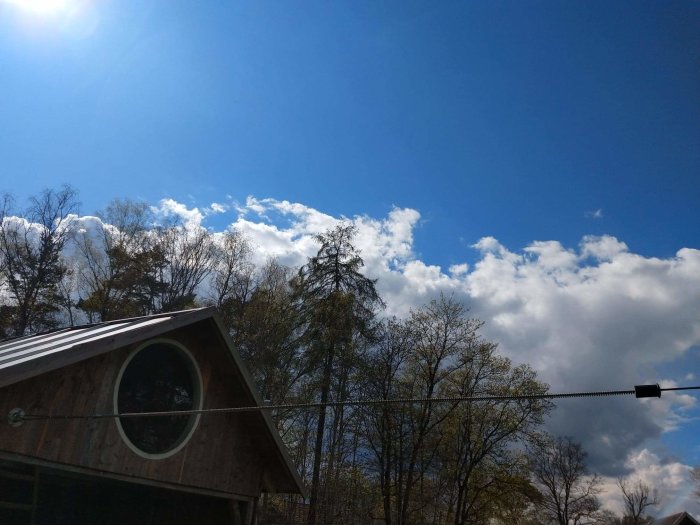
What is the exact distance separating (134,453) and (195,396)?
54.2 inches

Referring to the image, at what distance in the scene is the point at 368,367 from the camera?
24578 millimetres

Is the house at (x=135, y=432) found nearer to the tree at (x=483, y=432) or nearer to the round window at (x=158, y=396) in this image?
the round window at (x=158, y=396)

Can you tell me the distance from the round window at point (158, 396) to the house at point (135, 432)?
0.05ft

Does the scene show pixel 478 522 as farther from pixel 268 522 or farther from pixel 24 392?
pixel 24 392

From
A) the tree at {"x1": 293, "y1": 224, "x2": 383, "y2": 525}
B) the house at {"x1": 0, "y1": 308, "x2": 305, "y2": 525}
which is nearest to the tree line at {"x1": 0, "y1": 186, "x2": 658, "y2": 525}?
the tree at {"x1": 293, "y1": 224, "x2": 383, "y2": 525}

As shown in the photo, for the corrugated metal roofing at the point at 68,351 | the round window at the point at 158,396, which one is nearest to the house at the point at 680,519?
the round window at the point at 158,396

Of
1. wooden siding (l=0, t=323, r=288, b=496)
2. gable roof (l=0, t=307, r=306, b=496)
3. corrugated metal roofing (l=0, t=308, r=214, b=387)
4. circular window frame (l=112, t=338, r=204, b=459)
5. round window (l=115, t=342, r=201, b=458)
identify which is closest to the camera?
corrugated metal roofing (l=0, t=308, r=214, b=387)

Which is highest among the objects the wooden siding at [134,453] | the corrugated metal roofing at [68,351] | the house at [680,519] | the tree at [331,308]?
the tree at [331,308]

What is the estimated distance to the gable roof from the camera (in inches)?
262

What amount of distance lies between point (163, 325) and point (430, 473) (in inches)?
803

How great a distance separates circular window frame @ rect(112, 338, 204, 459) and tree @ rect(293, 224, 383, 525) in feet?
48.3

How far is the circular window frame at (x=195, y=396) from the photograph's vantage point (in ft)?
26.8

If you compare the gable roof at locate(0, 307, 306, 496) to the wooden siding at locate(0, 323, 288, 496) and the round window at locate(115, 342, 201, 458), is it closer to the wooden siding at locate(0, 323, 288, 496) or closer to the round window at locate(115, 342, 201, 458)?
A: the wooden siding at locate(0, 323, 288, 496)

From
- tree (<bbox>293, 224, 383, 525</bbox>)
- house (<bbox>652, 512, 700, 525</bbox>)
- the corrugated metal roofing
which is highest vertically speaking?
tree (<bbox>293, 224, 383, 525</bbox>)
